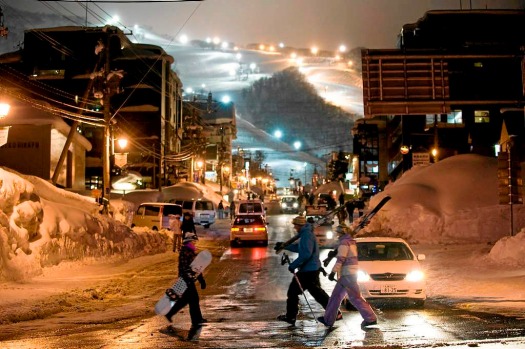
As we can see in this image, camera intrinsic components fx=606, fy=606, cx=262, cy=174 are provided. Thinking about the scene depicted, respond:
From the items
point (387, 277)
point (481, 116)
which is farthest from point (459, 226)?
→ point (481, 116)

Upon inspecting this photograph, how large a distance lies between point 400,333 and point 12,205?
1104 centimetres

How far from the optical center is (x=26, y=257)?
51.6 ft

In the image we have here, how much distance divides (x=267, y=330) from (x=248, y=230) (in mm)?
20931

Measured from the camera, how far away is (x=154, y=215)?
35062 mm

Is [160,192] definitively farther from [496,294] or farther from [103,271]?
[496,294]

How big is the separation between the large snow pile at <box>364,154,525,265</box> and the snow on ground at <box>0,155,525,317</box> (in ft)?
0.15

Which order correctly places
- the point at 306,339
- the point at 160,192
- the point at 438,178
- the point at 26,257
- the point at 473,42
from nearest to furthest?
the point at 306,339, the point at 26,257, the point at 438,178, the point at 160,192, the point at 473,42

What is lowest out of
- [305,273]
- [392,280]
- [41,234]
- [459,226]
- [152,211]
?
[392,280]

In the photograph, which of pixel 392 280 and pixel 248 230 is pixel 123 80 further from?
pixel 392 280

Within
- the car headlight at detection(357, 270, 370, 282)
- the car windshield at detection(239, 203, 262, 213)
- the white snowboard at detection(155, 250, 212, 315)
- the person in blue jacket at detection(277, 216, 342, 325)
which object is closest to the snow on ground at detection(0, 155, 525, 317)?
the car headlight at detection(357, 270, 370, 282)

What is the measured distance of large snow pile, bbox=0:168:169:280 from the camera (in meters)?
15.1

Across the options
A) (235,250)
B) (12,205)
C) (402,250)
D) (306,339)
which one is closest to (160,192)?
(235,250)

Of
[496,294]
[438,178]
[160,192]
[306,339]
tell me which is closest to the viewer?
[306,339]

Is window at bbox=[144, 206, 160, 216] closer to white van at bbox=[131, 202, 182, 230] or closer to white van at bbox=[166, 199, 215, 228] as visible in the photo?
white van at bbox=[131, 202, 182, 230]
